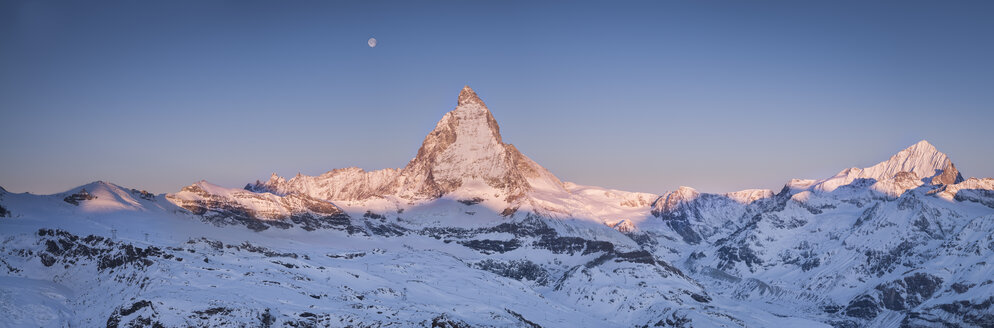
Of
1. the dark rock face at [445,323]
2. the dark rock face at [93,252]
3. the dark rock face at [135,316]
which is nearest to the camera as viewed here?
the dark rock face at [135,316]

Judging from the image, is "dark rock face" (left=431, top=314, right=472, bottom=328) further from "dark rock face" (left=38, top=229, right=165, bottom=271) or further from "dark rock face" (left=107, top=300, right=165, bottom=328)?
"dark rock face" (left=38, top=229, right=165, bottom=271)

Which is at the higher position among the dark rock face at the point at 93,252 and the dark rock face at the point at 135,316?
the dark rock face at the point at 93,252

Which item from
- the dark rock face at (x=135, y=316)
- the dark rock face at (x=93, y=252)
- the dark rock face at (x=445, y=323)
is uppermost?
the dark rock face at (x=93, y=252)

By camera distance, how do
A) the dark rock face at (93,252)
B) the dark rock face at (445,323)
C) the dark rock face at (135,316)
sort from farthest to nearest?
the dark rock face at (93,252) → the dark rock face at (445,323) → the dark rock face at (135,316)

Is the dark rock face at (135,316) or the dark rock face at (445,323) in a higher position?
the dark rock face at (135,316)

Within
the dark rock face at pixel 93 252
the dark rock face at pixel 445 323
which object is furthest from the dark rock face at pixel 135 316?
the dark rock face at pixel 445 323

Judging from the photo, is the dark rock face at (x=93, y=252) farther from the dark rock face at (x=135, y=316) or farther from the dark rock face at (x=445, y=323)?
the dark rock face at (x=445, y=323)

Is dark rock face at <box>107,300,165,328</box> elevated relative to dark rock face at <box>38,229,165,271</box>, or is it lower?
lower

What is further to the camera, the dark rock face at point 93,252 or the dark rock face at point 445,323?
the dark rock face at point 93,252

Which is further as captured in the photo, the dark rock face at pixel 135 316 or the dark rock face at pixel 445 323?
the dark rock face at pixel 445 323

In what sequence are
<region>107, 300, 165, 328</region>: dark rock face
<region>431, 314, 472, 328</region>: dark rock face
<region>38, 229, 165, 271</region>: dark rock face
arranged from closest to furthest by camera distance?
<region>107, 300, 165, 328</region>: dark rock face < <region>431, 314, 472, 328</region>: dark rock face < <region>38, 229, 165, 271</region>: dark rock face

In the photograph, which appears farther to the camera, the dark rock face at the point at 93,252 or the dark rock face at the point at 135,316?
the dark rock face at the point at 93,252

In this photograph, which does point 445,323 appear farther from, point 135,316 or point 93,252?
point 93,252

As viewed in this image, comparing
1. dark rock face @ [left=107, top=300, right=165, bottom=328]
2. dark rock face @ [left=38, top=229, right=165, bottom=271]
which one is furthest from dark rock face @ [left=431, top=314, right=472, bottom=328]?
dark rock face @ [left=38, top=229, right=165, bottom=271]
